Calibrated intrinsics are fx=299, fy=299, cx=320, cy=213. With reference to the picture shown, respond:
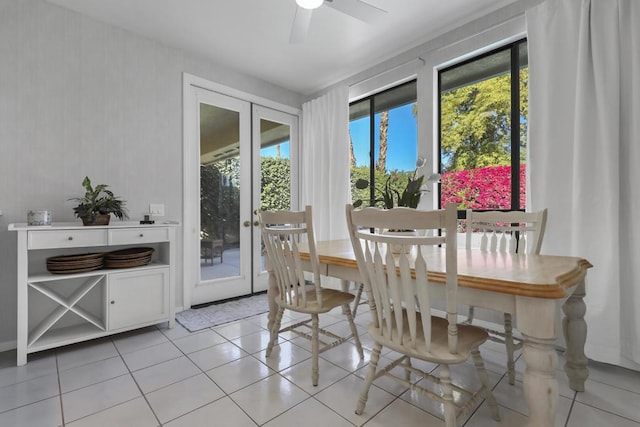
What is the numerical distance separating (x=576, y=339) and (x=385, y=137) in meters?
2.68

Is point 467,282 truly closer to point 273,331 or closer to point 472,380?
point 472,380

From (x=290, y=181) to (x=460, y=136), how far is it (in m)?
2.19

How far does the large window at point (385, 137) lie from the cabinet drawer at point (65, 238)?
2453mm

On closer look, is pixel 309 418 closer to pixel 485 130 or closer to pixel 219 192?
pixel 219 192

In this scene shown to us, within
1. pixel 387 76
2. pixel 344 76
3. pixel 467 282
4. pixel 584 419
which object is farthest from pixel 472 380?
pixel 344 76

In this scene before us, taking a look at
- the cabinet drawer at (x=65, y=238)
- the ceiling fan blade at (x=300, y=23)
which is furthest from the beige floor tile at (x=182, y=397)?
the ceiling fan blade at (x=300, y=23)

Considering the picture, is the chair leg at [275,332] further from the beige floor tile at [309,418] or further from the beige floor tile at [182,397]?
the beige floor tile at [309,418]

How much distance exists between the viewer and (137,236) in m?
2.44

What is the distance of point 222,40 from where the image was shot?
294cm

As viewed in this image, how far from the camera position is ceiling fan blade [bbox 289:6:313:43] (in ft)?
6.44

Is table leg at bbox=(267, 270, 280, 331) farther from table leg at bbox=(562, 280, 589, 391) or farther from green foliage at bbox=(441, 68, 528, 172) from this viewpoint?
green foliage at bbox=(441, 68, 528, 172)

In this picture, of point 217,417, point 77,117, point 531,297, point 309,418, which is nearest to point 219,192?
point 77,117

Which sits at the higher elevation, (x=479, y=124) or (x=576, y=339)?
(x=479, y=124)

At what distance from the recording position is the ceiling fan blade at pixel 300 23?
1962 millimetres
